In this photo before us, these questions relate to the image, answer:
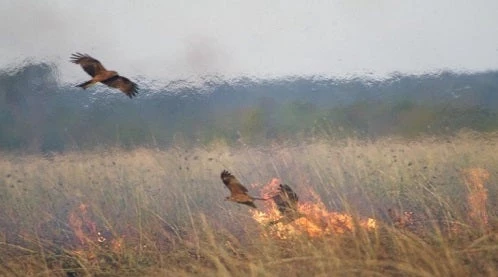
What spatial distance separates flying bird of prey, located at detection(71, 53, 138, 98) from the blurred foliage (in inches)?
1.4

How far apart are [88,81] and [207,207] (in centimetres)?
70

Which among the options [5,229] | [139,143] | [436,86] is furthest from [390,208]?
[5,229]

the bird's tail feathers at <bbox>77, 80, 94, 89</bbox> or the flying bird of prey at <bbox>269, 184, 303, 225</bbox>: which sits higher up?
the bird's tail feathers at <bbox>77, 80, 94, 89</bbox>

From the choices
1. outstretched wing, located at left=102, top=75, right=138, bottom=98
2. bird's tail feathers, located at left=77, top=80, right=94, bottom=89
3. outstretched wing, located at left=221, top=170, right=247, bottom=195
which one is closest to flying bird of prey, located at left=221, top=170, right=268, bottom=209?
outstretched wing, located at left=221, top=170, right=247, bottom=195

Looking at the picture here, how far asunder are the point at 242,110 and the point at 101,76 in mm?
586

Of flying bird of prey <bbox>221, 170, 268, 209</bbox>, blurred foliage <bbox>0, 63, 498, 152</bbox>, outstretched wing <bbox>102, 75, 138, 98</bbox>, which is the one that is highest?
outstretched wing <bbox>102, 75, 138, 98</bbox>

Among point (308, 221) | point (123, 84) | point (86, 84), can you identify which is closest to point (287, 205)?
point (308, 221)

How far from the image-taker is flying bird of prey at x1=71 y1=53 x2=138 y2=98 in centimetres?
459

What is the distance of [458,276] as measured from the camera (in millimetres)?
4348

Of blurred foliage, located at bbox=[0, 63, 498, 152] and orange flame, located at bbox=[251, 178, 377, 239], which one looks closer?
orange flame, located at bbox=[251, 178, 377, 239]

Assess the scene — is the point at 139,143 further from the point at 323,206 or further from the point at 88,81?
the point at 323,206

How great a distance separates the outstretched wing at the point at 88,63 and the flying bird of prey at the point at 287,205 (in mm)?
874

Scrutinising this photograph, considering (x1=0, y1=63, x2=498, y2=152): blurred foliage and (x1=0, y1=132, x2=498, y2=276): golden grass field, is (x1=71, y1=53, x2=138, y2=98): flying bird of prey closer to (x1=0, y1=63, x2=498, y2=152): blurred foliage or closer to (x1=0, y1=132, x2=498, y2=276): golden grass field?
(x1=0, y1=63, x2=498, y2=152): blurred foliage

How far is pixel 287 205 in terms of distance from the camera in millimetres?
4516
